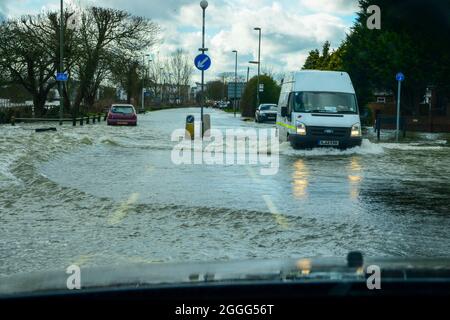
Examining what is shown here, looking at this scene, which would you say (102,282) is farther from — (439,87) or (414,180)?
(439,87)

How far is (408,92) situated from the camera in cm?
3947

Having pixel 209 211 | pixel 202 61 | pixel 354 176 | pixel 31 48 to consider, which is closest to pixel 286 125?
pixel 202 61

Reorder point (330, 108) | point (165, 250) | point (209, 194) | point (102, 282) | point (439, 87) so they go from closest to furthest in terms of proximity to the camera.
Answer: point (102, 282)
point (165, 250)
point (209, 194)
point (330, 108)
point (439, 87)

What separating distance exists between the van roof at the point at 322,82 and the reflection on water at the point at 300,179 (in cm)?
399

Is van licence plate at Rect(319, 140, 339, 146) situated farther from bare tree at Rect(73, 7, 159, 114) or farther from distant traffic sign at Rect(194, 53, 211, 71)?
bare tree at Rect(73, 7, 159, 114)

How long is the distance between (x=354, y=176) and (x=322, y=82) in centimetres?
726

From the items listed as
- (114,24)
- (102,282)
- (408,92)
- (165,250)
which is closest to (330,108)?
A: (165,250)

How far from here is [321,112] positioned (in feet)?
66.1

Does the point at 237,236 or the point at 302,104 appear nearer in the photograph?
the point at 237,236

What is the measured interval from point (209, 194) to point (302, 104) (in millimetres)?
10345

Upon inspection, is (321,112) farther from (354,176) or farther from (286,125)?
(354,176)

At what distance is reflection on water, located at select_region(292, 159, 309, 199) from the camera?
437 inches

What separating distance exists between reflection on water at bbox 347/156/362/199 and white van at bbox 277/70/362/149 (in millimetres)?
1192
